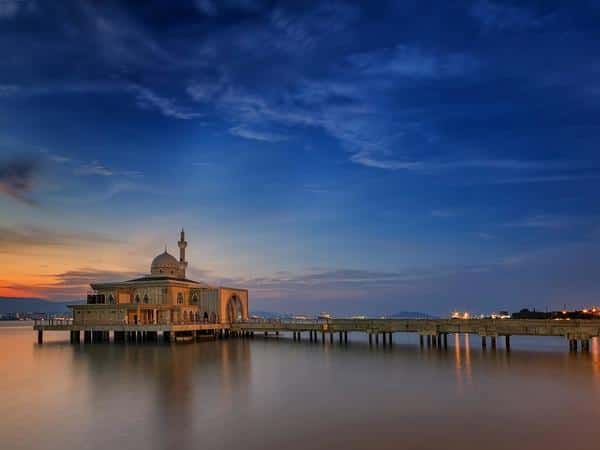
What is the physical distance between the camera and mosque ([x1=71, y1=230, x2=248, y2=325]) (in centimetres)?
7056

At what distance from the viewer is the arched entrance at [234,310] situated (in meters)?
82.1

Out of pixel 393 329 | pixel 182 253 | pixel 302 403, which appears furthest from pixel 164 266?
pixel 302 403

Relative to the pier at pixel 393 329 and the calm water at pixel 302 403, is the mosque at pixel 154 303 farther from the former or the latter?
the calm water at pixel 302 403

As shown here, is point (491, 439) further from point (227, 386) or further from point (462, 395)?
point (227, 386)

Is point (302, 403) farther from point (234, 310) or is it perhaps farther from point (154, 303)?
point (234, 310)

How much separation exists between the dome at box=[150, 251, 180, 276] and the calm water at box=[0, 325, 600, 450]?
32441mm

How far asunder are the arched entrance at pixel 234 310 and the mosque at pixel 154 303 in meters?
0.90

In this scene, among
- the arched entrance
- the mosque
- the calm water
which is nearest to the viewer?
the calm water

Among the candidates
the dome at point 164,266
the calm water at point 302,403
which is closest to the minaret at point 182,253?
the dome at point 164,266

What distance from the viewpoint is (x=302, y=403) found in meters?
29.1

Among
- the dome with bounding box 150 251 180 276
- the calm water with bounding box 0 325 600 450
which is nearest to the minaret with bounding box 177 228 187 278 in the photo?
the dome with bounding box 150 251 180 276

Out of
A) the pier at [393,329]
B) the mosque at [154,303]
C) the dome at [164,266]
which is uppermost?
the dome at [164,266]

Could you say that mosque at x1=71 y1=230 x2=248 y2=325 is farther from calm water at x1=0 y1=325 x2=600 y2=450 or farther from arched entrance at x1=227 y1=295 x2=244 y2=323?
calm water at x1=0 y1=325 x2=600 y2=450

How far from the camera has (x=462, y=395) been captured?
30.9 metres
